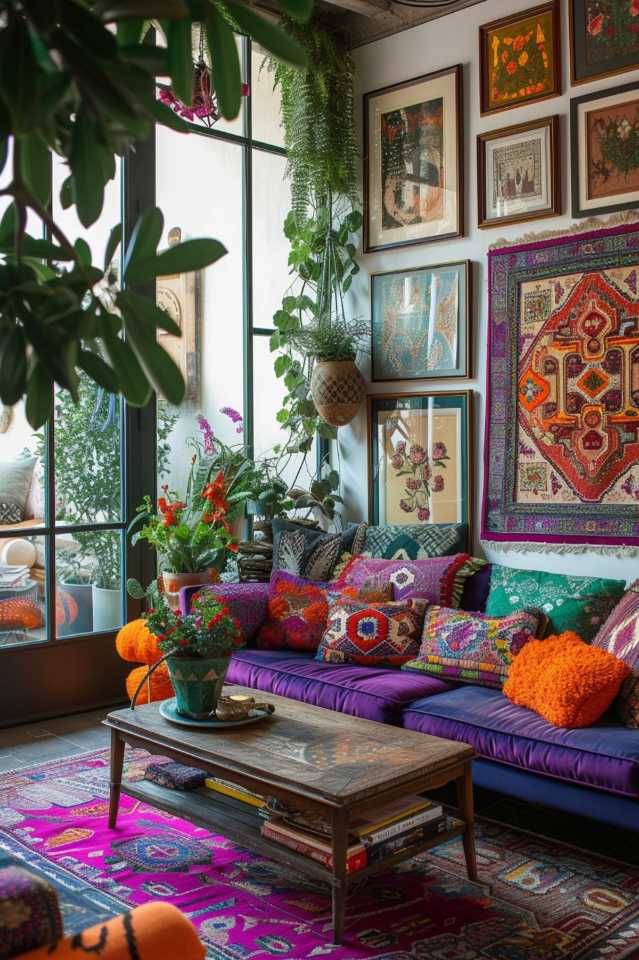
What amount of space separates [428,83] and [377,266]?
0.91 meters

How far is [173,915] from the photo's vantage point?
49.6 inches

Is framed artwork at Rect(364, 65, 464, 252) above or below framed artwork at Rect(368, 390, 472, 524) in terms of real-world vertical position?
above

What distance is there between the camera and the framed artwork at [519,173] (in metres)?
4.10

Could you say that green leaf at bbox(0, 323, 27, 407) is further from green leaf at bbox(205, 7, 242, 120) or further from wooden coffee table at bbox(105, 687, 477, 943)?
wooden coffee table at bbox(105, 687, 477, 943)

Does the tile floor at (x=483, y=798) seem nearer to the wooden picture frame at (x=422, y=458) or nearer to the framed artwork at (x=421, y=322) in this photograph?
the wooden picture frame at (x=422, y=458)

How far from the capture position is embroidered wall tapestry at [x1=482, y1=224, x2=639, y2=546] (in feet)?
12.8

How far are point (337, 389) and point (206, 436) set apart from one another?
74 centimetres

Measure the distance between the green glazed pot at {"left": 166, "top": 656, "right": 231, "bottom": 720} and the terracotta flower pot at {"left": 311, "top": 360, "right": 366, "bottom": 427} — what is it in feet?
6.81

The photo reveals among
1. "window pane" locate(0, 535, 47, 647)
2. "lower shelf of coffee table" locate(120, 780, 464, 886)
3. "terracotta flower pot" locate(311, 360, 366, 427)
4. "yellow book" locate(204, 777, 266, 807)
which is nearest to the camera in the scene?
"lower shelf of coffee table" locate(120, 780, 464, 886)

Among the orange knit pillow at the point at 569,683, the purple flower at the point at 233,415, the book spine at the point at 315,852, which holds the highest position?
the purple flower at the point at 233,415

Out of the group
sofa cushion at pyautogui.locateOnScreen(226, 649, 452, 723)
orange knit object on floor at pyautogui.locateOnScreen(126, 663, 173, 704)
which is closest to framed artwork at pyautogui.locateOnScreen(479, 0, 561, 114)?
sofa cushion at pyautogui.locateOnScreen(226, 649, 452, 723)

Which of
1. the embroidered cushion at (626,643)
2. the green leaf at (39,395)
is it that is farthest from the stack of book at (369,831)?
the green leaf at (39,395)

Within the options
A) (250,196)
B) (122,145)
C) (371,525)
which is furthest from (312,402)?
(122,145)

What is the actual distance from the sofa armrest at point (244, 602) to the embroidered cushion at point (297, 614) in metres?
0.03
